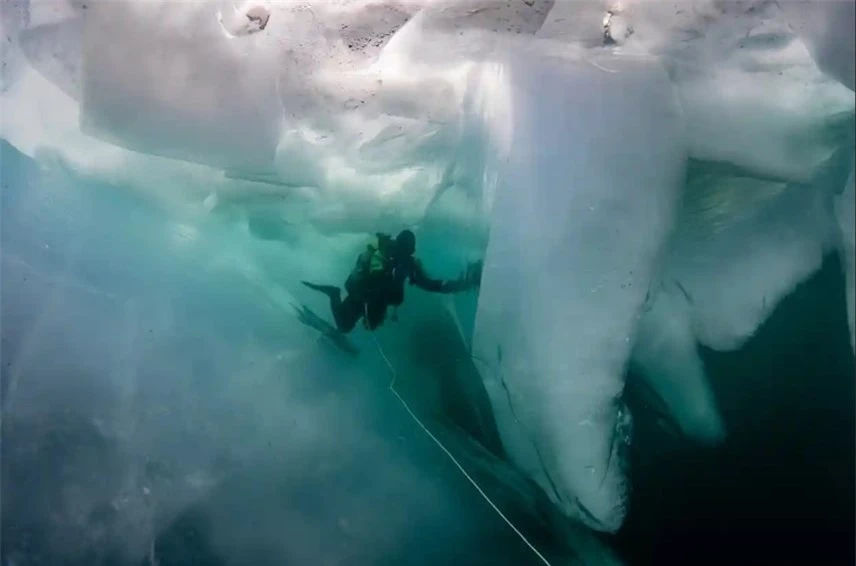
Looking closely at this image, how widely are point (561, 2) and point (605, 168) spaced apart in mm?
674

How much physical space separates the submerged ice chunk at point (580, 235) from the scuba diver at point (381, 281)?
790 mm

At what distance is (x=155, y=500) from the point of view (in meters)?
3.27

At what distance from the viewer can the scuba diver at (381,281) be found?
3.49m

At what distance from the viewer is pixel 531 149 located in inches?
102

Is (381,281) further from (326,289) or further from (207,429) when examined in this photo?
(207,429)

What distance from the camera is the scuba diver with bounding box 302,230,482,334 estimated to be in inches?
138

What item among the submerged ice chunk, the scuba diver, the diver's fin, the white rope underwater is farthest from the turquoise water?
the submerged ice chunk

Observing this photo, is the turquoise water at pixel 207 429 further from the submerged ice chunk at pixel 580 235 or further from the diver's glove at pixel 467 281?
the submerged ice chunk at pixel 580 235

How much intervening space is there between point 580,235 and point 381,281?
1346mm

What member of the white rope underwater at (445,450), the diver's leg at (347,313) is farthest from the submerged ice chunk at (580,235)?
the diver's leg at (347,313)

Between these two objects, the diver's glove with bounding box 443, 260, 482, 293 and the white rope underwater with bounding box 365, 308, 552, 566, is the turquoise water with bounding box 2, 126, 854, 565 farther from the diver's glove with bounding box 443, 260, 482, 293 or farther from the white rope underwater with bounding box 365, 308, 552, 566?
the diver's glove with bounding box 443, 260, 482, 293

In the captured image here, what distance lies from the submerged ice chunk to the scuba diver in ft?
2.59

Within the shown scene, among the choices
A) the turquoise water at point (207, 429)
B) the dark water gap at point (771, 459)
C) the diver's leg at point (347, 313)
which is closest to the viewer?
the dark water gap at point (771, 459)

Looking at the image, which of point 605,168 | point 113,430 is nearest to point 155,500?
point 113,430
